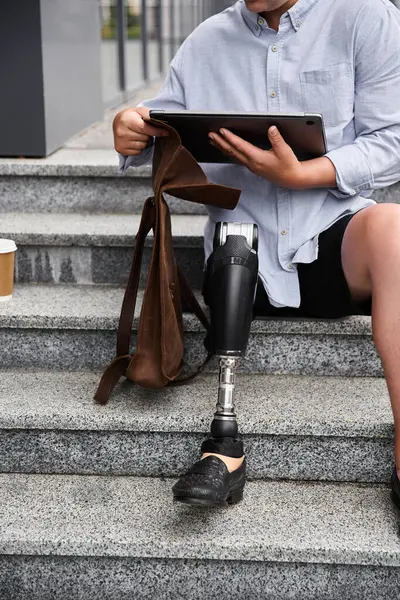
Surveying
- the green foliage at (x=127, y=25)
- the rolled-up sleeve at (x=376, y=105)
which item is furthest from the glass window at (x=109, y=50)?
the rolled-up sleeve at (x=376, y=105)

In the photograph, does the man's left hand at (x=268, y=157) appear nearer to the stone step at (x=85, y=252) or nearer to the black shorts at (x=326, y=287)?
the black shorts at (x=326, y=287)

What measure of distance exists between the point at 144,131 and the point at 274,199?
0.37m

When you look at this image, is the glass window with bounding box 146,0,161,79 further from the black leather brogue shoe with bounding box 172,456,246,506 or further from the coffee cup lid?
the black leather brogue shoe with bounding box 172,456,246,506


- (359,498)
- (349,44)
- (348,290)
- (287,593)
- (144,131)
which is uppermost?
(349,44)

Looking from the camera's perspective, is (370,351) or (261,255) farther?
(370,351)

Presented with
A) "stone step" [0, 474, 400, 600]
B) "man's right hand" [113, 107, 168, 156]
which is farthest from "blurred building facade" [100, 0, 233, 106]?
"stone step" [0, 474, 400, 600]

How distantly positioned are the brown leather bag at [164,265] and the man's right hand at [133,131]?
3 cm

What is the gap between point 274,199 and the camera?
1.96 metres

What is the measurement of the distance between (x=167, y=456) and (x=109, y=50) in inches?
155

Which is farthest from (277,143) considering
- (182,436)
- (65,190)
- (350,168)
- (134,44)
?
(134,44)

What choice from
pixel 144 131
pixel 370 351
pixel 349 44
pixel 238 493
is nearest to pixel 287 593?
pixel 238 493

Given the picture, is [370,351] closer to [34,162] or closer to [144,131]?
[144,131]

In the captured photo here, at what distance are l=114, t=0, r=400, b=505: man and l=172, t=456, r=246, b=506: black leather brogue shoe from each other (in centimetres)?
4

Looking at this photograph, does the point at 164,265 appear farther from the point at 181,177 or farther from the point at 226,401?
the point at 226,401
